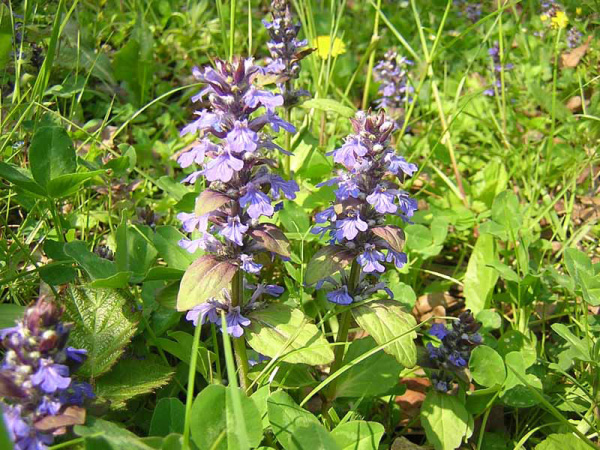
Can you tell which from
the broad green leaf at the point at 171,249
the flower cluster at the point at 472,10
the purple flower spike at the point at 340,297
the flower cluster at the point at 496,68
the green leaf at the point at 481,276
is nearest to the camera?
the purple flower spike at the point at 340,297

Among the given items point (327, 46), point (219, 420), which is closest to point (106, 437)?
point (219, 420)

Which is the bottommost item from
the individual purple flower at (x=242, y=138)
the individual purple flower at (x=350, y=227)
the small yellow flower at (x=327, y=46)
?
the individual purple flower at (x=350, y=227)

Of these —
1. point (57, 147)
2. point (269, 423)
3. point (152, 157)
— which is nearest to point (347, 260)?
point (269, 423)

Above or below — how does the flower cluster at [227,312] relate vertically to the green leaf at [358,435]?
above

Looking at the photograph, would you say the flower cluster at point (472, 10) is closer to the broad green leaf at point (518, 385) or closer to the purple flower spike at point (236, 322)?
the broad green leaf at point (518, 385)

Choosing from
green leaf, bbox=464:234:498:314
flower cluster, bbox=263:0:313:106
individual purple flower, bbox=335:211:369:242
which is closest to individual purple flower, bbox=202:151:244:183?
individual purple flower, bbox=335:211:369:242

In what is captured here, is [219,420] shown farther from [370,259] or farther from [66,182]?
[66,182]

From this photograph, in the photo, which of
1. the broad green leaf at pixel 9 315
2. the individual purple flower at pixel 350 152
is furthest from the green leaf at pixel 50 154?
the individual purple flower at pixel 350 152
